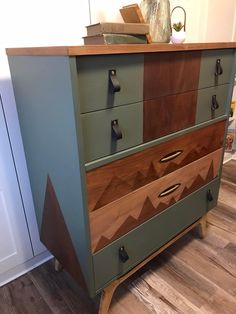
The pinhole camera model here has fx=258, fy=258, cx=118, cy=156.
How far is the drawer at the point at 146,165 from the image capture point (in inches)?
34.3

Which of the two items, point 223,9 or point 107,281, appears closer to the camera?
point 107,281

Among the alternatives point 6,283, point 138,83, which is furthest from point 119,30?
point 6,283

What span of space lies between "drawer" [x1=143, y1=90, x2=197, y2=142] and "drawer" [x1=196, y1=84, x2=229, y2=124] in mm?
46

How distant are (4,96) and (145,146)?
2.09 ft

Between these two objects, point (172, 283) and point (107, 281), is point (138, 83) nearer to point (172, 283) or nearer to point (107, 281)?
point (107, 281)

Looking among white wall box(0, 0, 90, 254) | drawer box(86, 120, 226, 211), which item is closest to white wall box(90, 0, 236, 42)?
white wall box(0, 0, 90, 254)

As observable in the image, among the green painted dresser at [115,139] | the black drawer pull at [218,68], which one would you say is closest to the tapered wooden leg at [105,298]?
the green painted dresser at [115,139]

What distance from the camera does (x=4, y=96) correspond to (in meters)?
1.09

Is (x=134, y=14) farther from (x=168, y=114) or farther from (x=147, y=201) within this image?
(x=147, y=201)

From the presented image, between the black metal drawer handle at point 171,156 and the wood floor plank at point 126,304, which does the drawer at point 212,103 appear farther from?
the wood floor plank at point 126,304

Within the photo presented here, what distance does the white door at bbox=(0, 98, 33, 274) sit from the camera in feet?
3.81

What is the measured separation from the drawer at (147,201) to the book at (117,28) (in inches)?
23.3

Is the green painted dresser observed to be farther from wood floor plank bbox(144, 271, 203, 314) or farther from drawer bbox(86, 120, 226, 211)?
wood floor plank bbox(144, 271, 203, 314)

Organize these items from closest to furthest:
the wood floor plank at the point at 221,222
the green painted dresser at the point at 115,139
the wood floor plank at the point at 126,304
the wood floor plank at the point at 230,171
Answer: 1. the green painted dresser at the point at 115,139
2. the wood floor plank at the point at 126,304
3. the wood floor plank at the point at 221,222
4. the wood floor plank at the point at 230,171
